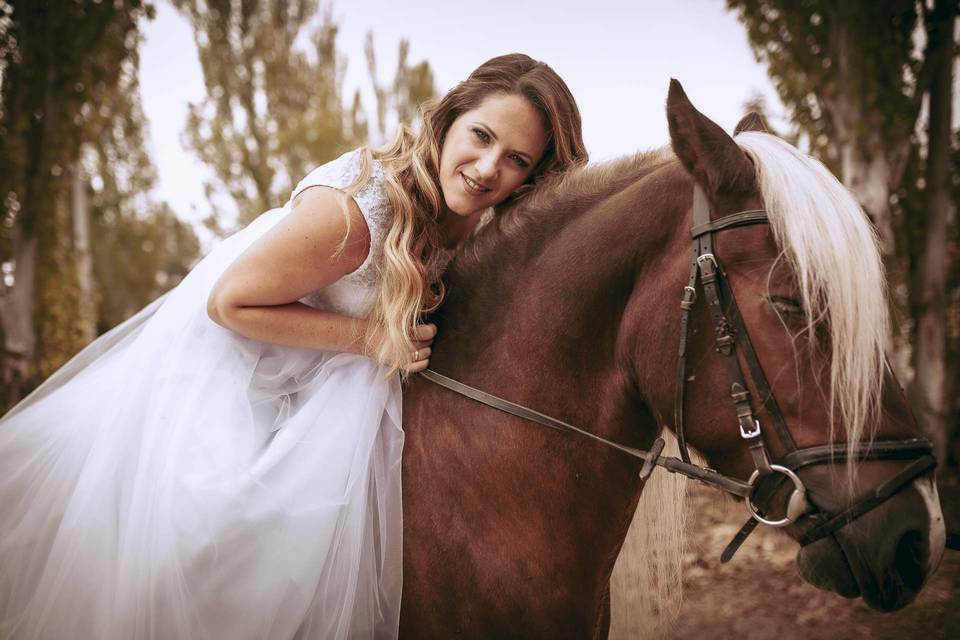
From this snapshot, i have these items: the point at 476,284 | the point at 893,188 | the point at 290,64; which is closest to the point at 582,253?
the point at 476,284

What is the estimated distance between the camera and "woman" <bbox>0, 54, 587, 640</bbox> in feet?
5.24

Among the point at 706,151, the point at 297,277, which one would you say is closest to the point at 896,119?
the point at 706,151

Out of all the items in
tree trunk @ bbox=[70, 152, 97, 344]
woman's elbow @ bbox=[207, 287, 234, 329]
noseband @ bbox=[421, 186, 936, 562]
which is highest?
tree trunk @ bbox=[70, 152, 97, 344]

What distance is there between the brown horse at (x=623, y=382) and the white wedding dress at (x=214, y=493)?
0.19 meters

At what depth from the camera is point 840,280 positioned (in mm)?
1371

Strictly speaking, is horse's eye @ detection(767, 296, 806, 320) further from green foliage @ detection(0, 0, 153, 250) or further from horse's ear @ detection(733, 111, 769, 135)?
green foliage @ detection(0, 0, 153, 250)

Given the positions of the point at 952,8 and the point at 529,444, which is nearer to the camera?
the point at 529,444

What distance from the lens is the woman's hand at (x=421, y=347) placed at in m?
1.87

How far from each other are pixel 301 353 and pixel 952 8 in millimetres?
5454

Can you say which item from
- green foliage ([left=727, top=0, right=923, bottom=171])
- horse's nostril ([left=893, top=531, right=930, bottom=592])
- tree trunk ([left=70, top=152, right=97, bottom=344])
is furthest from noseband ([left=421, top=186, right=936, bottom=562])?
tree trunk ([left=70, top=152, right=97, bottom=344])

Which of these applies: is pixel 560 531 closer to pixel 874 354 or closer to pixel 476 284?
pixel 476 284

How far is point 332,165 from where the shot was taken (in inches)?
77.5

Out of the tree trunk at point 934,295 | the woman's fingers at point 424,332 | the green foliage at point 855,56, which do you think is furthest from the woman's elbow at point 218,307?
the tree trunk at point 934,295

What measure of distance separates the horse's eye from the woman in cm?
92
